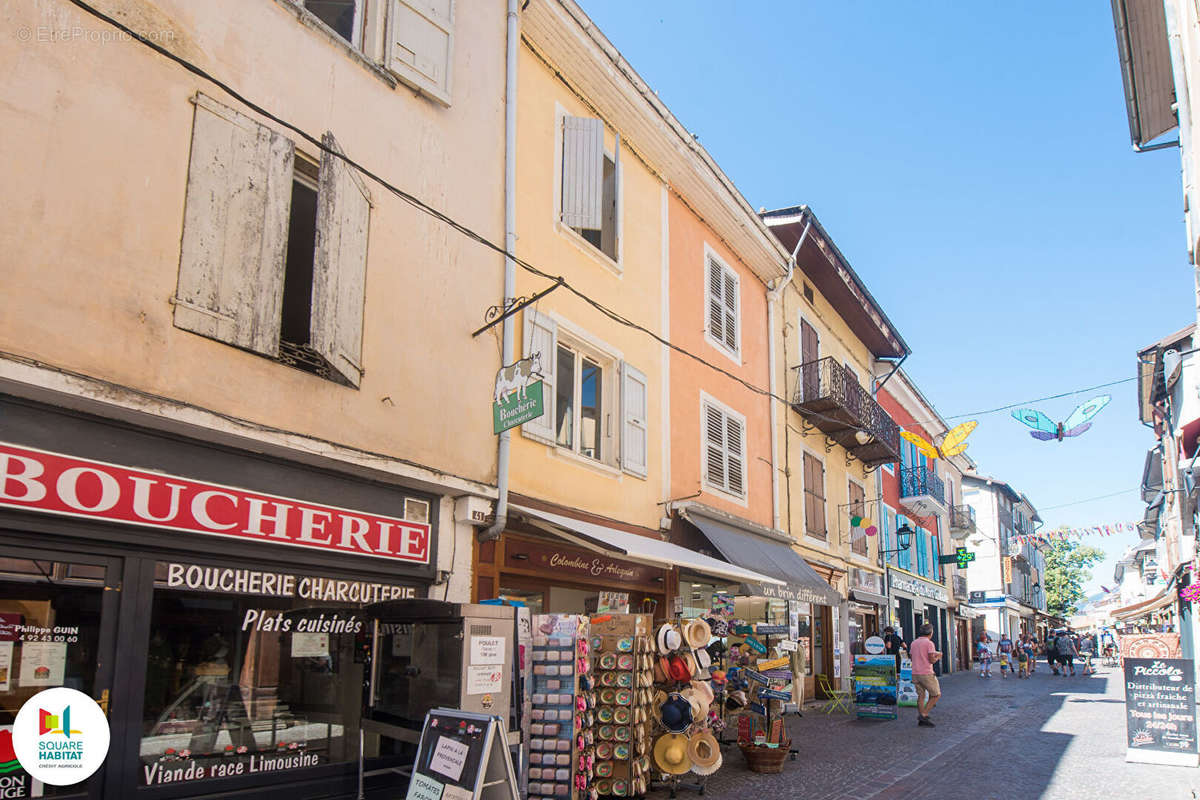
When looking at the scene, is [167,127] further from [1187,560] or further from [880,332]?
[1187,560]

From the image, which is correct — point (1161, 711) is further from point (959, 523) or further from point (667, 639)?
point (959, 523)

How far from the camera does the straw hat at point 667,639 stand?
8.60 m

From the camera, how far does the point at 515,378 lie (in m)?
8.33

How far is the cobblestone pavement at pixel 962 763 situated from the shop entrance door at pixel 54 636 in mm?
4960

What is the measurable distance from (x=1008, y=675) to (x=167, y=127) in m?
32.1

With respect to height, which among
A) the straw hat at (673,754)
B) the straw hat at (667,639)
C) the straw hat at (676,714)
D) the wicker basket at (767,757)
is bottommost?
the wicker basket at (767,757)

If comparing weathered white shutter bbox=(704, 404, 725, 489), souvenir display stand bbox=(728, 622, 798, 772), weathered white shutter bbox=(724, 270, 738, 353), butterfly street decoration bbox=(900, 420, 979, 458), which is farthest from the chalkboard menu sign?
butterfly street decoration bbox=(900, 420, 979, 458)

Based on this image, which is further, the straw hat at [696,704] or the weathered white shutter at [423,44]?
the straw hat at [696,704]

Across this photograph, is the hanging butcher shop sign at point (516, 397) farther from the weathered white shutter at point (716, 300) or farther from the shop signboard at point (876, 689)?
the shop signboard at point (876, 689)

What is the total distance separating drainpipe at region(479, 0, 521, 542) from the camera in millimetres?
8484

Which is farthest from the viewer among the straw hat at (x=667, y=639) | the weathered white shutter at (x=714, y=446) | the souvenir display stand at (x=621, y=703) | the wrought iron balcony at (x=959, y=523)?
the wrought iron balcony at (x=959, y=523)

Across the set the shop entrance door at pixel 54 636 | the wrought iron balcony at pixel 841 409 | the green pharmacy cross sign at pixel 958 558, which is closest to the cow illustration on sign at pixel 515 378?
the shop entrance door at pixel 54 636

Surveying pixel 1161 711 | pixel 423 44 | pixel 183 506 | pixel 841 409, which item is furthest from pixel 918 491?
pixel 183 506

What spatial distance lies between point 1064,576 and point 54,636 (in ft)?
251
